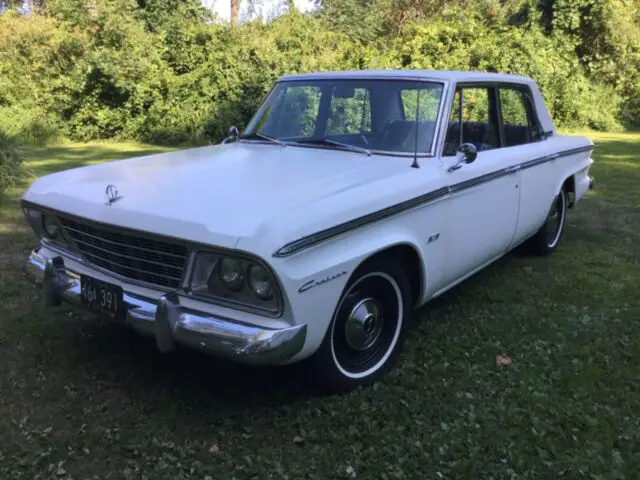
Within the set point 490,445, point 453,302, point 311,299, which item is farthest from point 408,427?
point 453,302

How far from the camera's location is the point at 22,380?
3.17m

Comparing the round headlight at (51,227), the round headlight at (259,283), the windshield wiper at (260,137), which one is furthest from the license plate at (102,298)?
the windshield wiper at (260,137)

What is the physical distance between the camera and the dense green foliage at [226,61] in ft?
45.8

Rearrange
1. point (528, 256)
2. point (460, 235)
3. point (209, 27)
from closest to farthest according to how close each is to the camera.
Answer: point (460, 235) → point (528, 256) → point (209, 27)

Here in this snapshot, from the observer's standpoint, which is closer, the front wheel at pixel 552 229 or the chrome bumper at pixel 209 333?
the chrome bumper at pixel 209 333

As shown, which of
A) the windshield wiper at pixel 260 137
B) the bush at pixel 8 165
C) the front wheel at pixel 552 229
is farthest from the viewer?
the bush at pixel 8 165

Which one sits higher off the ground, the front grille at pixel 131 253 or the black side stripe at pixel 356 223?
the black side stripe at pixel 356 223

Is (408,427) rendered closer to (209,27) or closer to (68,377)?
(68,377)

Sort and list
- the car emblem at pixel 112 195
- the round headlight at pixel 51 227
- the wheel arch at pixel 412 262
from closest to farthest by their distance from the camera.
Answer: the car emblem at pixel 112 195 → the wheel arch at pixel 412 262 → the round headlight at pixel 51 227

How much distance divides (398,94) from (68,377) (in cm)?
267

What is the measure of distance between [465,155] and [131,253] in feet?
6.67

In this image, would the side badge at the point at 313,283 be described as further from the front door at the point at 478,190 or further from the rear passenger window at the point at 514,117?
the rear passenger window at the point at 514,117

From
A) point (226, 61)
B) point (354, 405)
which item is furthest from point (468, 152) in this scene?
point (226, 61)

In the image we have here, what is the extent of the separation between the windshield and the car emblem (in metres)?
1.41
